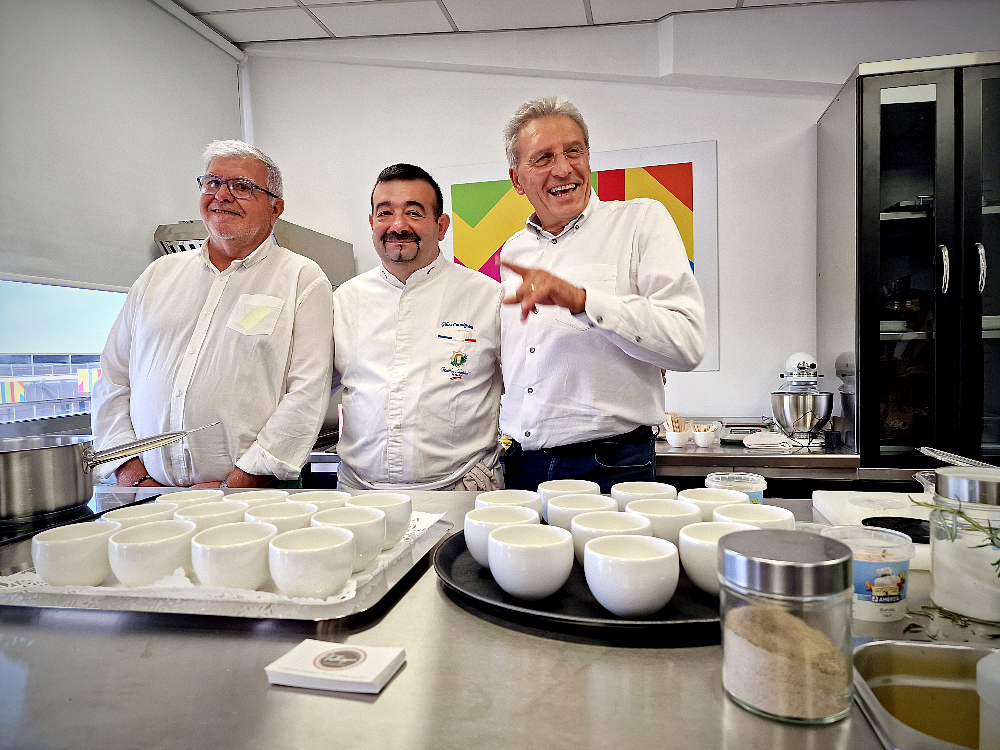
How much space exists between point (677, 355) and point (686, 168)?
2011 mm

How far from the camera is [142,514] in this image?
1032 millimetres

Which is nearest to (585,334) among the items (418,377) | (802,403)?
(418,377)

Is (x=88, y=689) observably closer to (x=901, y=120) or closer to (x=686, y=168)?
(x=901, y=120)

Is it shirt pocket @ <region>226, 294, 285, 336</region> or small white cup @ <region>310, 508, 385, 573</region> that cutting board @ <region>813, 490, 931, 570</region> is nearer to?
small white cup @ <region>310, 508, 385, 573</region>

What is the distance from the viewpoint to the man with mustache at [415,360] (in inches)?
77.5

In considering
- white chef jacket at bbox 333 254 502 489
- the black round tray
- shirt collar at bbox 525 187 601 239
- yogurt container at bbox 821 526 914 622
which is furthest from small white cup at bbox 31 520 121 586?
shirt collar at bbox 525 187 601 239

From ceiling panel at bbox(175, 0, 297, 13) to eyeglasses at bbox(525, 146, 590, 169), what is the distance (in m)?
2.07

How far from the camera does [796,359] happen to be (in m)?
2.94

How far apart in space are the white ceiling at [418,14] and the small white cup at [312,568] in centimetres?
306

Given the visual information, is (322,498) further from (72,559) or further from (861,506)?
(861,506)

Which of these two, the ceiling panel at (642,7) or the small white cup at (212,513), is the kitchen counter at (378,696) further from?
the ceiling panel at (642,7)

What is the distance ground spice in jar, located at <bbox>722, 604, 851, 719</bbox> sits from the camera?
22.2 inches

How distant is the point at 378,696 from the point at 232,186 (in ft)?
6.04

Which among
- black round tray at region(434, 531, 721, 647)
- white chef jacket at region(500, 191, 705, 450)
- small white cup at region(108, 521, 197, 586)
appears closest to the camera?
black round tray at region(434, 531, 721, 647)
